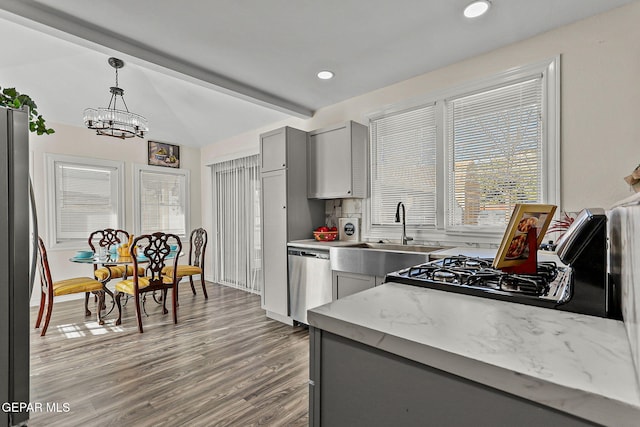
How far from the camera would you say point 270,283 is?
141 inches

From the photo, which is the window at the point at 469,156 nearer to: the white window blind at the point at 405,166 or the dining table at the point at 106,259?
the white window blind at the point at 405,166

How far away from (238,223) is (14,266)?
386 cm

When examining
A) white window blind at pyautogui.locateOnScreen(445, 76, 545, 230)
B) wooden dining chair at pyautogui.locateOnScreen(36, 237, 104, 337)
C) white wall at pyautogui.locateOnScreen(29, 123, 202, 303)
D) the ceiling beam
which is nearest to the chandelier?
the ceiling beam

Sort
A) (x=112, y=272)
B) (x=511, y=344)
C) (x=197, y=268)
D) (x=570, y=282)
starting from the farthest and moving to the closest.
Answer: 1. (x=197, y=268)
2. (x=112, y=272)
3. (x=570, y=282)
4. (x=511, y=344)

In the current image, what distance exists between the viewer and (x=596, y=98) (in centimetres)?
213

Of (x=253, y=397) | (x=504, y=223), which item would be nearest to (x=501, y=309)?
(x=253, y=397)

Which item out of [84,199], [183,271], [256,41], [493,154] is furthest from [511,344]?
[84,199]

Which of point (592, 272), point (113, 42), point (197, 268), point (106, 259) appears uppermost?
point (113, 42)

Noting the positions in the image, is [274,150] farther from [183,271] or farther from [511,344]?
[511,344]

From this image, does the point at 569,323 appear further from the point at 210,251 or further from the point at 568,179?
the point at 210,251

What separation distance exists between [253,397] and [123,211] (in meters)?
4.21

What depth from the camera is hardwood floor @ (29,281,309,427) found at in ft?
6.15

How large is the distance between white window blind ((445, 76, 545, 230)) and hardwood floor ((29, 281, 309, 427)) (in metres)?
1.99

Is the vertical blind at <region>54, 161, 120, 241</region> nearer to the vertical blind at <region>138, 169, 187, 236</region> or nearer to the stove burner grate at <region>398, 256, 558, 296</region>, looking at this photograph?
the vertical blind at <region>138, 169, 187, 236</region>
